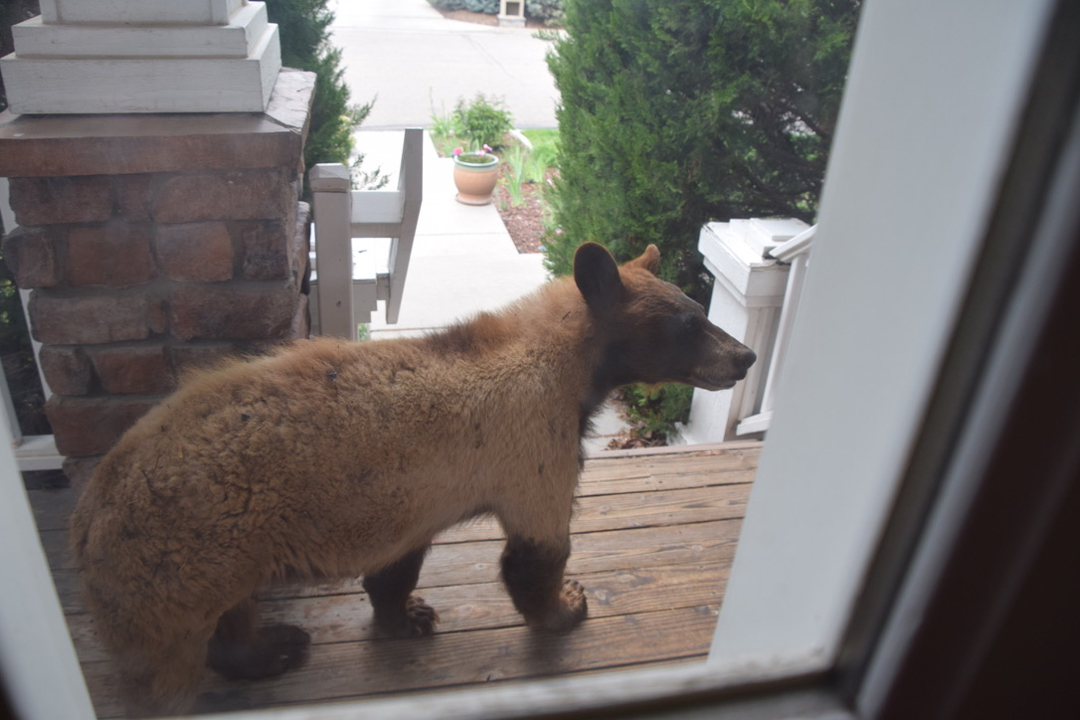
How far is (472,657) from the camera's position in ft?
4.96

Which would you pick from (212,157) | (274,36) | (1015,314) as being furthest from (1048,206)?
(274,36)

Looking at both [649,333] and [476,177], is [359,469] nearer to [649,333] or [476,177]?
[649,333]

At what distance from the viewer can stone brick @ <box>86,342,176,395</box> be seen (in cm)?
146

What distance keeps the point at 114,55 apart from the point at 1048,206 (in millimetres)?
1449

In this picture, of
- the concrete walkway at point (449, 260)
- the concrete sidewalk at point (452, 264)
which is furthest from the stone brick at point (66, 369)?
the concrete walkway at point (449, 260)

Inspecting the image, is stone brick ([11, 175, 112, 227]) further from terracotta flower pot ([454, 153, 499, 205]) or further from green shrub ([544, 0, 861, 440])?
terracotta flower pot ([454, 153, 499, 205])

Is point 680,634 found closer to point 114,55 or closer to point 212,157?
point 212,157

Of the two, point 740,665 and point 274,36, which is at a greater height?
point 274,36

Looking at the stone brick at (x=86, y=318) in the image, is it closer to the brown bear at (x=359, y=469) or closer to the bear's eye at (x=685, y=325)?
the brown bear at (x=359, y=469)

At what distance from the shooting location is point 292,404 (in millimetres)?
1166

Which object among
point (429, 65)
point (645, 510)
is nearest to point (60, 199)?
point (645, 510)

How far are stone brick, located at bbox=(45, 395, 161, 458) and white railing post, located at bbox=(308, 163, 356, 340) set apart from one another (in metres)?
0.46

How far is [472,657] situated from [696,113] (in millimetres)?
2030

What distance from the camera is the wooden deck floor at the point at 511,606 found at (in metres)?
1.43
